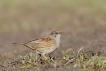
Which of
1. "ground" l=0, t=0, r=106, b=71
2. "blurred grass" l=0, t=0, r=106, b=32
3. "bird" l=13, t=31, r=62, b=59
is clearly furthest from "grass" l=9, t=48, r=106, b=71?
"blurred grass" l=0, t=0, r=106, b=32

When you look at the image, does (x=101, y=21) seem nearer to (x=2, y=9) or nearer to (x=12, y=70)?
(x=2, y=9)

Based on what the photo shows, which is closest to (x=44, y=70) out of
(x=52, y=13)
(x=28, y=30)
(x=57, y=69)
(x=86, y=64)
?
(x=57, y=69)

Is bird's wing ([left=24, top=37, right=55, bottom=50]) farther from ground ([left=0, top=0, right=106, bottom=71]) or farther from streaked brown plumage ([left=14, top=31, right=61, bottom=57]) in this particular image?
ground ([left=0, top=0, right=106, bottom=71])

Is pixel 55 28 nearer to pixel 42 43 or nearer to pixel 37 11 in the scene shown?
pixel 37 11

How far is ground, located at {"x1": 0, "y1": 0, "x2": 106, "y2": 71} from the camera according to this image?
9062mm

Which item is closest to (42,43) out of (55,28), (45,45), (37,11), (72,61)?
(45,45)

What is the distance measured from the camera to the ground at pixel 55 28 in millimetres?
9062

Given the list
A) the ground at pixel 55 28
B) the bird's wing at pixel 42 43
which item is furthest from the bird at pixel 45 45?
the ground at pixel 55 28

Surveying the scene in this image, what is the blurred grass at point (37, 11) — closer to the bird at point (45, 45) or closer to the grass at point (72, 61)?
the bird at point (45, 45)

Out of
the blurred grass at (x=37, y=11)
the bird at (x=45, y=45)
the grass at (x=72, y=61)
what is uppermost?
the blurred grass at (x=37, y=11)

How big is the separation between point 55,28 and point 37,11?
9.91 feet

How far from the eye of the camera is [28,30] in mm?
16906

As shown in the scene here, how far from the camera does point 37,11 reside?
19625 millimetres

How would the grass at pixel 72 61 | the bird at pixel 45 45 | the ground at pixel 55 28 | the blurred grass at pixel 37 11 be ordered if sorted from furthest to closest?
1. the blurred grass at pixel 37 11
2. the bird at pixel 45 45
3. the ground at pixel 55 28
4. the grass at pixel 72 61
